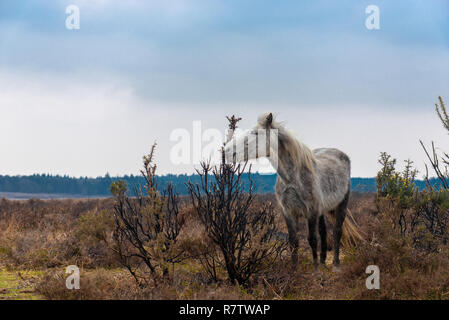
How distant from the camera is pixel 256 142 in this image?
240 inches

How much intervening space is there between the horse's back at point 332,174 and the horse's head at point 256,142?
1216 millimetres

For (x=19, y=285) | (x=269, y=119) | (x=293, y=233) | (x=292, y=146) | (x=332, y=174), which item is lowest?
(x=19, y=285)

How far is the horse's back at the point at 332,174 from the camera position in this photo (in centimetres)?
732

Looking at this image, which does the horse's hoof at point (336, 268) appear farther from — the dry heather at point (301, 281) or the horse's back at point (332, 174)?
the horse's back at point (332, 174)

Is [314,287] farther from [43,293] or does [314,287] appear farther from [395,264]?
[43,293]

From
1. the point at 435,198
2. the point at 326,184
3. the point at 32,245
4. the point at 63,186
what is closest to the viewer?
the point at 326,184

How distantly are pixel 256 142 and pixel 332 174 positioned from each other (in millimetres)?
2152

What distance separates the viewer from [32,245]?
31.4 feet

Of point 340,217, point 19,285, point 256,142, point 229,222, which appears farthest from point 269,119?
point 19,285

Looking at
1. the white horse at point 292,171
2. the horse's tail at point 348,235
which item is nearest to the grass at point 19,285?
the white horse at point 292,171

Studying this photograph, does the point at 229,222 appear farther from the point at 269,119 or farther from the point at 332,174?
the point at 332,174

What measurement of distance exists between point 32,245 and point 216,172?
5.53 metres

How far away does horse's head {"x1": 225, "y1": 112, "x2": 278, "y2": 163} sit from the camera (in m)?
5.81
